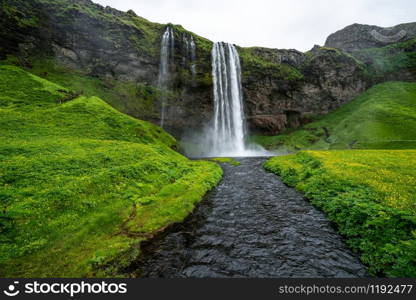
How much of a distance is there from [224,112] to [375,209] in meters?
68.0

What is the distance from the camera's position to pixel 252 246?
919 centimetres

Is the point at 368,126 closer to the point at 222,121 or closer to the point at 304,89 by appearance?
the point at 304,89

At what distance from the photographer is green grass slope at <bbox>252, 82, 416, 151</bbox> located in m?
55.9

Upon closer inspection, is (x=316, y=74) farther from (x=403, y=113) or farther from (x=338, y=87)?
(x=403, y=113)

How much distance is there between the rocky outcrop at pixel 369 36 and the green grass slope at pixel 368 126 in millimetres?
63367

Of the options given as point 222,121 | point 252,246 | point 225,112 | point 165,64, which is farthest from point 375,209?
point 165,64

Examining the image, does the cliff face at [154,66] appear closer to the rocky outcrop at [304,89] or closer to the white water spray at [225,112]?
the rocky outcrop at [304,89]

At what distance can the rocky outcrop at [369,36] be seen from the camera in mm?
128500

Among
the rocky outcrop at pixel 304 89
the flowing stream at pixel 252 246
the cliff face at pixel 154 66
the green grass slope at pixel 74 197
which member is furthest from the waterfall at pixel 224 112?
the flowing stream at pixel 252 246

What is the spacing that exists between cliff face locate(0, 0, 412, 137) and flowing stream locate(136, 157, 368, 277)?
60106 mm

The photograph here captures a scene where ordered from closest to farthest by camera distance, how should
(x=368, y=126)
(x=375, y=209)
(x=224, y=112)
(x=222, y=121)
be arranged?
(x=375, y=209), (x=368, y=126), (x=222, y=121), (x=224, y=112)

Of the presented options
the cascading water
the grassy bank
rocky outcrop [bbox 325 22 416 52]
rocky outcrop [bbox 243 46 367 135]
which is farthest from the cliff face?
the grassy bank

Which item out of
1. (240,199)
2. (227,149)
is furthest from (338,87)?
(240,199)

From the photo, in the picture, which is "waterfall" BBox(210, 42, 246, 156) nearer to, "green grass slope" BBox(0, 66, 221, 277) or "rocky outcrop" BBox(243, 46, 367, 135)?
"rocky outcrop" BBox(243, 46, 367, 135)
